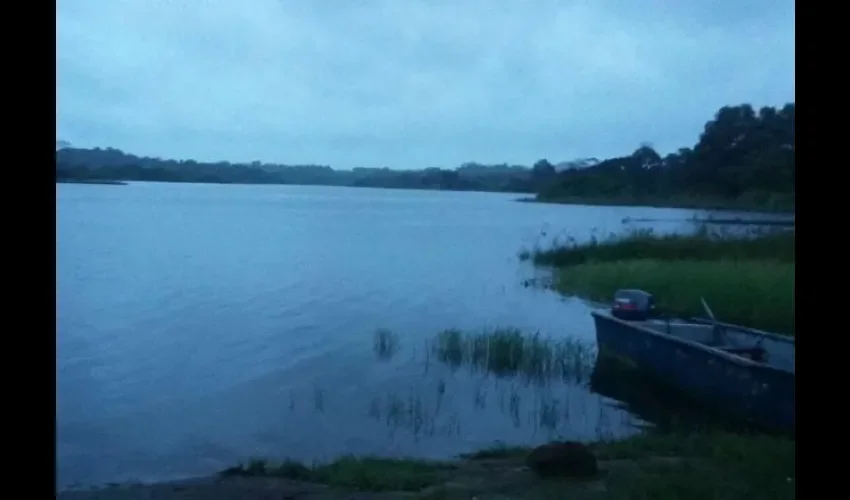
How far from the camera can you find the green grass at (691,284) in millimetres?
3994

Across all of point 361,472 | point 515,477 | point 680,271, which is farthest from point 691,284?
point 361,472

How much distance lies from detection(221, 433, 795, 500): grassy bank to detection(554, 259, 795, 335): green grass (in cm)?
61

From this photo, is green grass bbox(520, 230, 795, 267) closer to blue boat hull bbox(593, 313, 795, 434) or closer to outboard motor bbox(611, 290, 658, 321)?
outboard motor bbox(611, 290, 658, 321)

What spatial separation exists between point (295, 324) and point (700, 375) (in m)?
2.95

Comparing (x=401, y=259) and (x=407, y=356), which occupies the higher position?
(x=401, y=259)

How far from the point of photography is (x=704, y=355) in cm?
469

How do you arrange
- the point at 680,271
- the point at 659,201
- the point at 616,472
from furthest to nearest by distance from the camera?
the point at 680,271 → the point at 659,201 → the point at 616,472

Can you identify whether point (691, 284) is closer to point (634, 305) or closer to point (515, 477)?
point (634, 305)

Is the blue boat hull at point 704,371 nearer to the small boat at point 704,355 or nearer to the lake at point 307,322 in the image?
the small boat at point 704,355

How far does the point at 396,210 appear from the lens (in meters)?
5.36

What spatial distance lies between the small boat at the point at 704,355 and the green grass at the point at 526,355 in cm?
24

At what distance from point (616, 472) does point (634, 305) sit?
209 cm
